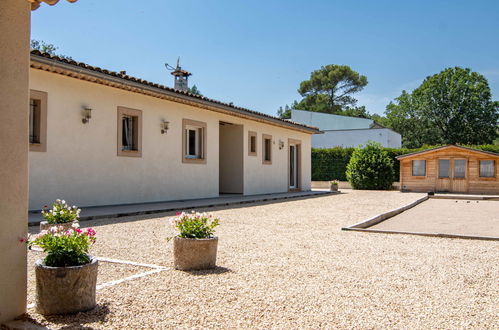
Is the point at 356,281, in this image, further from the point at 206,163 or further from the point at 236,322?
the point at 206,163

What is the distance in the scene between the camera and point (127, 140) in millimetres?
11953

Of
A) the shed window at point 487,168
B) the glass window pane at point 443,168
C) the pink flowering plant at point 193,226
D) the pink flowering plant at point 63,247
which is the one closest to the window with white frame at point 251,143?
the glass window pane at point 443,168

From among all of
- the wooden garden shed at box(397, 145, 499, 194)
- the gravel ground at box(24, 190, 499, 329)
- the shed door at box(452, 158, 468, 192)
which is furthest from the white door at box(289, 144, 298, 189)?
the gravel ground at box(24, 190, 499, 329)

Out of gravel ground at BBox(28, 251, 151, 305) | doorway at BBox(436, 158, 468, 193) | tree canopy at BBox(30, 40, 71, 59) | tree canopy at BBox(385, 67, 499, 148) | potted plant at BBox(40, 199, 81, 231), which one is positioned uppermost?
tree canopy at BBox(30, 40, 71, 59)

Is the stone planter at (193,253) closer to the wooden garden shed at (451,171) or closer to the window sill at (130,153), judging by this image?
the window sill at (130,153)

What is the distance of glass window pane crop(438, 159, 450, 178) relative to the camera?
22047 mm

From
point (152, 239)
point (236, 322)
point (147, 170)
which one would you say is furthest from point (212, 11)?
point (236, 322)

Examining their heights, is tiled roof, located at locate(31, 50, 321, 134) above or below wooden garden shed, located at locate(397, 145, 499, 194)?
above

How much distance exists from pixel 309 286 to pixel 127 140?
9.01 metres

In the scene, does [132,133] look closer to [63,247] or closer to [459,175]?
[63,247]

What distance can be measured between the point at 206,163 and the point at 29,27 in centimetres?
1164

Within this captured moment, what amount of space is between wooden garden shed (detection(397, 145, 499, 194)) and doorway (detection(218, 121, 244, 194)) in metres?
10.5

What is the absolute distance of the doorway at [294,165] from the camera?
20.9 m

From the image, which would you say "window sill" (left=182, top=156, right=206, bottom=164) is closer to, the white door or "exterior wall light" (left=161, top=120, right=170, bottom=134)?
"exterior wall light" (left=161, top=120, right=170, bottom=134)
